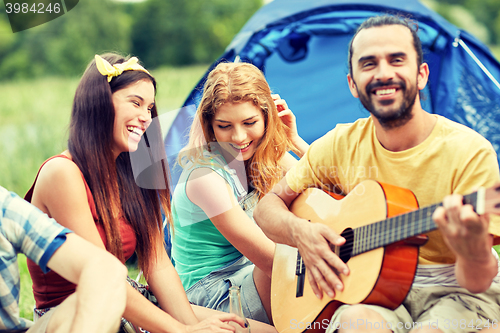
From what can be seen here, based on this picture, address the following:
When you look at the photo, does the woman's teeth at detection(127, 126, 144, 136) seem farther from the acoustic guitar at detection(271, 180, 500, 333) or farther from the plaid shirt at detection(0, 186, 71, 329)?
the acoustic guitar at detection(271, 180, 500, 333)

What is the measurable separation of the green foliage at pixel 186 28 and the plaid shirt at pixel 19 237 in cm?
1648

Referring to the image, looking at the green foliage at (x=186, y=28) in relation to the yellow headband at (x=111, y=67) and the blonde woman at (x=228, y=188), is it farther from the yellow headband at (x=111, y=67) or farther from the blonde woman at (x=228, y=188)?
the yellow headband at (x=111, y=67)

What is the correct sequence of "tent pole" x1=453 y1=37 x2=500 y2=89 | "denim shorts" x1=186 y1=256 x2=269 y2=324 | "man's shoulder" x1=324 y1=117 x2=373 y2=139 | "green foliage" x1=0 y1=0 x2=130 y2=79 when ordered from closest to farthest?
"man's shoulder" x1=324 y1=117 x2=373 y2=139, "denim shorts" x1=186 y1=256 x2=269 y2=324, "tent pole" x1=453 y1=37 x2=500 y2=89, "green foliage" x1=0 y1=0 x2=130 y2=79

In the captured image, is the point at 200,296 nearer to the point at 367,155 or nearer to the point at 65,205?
the point at 65,205

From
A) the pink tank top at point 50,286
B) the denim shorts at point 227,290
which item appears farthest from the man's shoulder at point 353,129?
the pink tank top at point 50,286

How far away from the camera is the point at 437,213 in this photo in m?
1.00

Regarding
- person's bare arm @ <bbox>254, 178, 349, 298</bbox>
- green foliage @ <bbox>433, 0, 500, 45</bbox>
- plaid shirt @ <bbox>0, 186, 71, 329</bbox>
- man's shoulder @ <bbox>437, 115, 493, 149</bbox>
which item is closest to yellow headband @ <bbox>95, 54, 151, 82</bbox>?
plaid shirt @ <bbox>0, 186, 71, 329</bbox>

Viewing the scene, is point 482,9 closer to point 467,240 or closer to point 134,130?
point 134,130

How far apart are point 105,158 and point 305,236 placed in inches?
27.3

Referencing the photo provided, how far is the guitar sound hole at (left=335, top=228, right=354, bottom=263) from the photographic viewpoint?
50.4 inches

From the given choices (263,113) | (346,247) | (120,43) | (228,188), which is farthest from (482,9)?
(346,247)

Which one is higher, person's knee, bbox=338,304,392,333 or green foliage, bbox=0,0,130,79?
green foliage, bbox=0,0,130,79

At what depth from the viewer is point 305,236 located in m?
1.40

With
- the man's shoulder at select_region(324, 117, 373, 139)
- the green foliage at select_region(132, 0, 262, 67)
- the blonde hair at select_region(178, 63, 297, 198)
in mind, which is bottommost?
the man's shoulder at select_region(324, 117, 373, 139)
